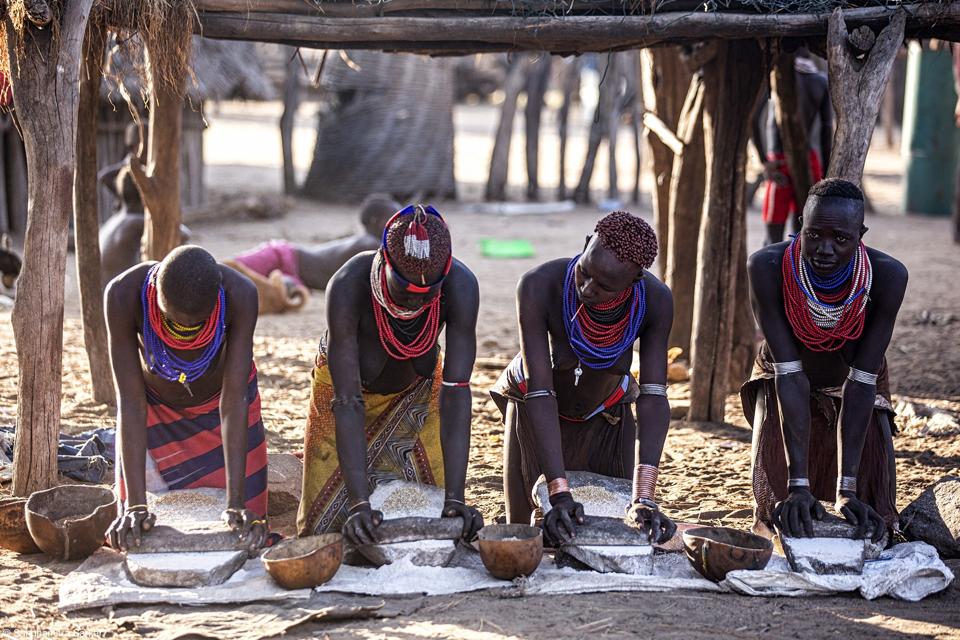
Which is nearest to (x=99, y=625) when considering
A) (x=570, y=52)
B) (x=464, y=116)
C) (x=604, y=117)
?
(x=570, y=52)

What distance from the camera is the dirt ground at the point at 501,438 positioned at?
3.44 metres

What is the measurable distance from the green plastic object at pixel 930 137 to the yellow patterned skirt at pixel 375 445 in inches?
444

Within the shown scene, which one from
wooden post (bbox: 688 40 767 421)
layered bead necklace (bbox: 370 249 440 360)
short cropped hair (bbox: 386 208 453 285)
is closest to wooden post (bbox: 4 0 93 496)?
layered bead necklace (bbox: 370 249 440 360)

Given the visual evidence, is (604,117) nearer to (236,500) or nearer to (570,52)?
(570,52)

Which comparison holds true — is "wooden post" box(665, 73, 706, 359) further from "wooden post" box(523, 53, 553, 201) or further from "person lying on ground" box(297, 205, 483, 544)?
"wooden post" box(523, 53, 553, 201)

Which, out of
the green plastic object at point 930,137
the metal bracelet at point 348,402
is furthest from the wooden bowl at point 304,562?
the green plastic object at point 930,137

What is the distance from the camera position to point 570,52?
527 cm

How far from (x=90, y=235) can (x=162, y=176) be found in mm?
615

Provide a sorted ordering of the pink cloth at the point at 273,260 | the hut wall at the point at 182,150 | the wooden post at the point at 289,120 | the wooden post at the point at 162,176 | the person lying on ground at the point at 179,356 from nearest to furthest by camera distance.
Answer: the person lying on ground at the point at 179,356, the wooden post at the point at 162,176, the pink cloth at the point at 273,260, the hut wall at the point at 182,150, the wooden post at the point at 289,120

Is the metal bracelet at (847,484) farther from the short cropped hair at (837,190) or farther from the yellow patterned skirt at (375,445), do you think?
the yellow patterned skirt at (375,445)

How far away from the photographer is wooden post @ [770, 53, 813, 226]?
21.4 feet

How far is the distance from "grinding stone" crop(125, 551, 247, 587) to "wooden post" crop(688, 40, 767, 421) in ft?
10.3

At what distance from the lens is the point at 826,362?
412 centimetres

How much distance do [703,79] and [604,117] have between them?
9.20 metres
